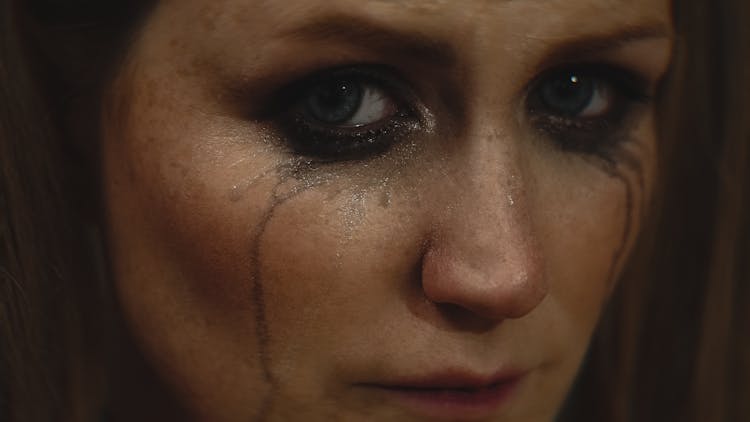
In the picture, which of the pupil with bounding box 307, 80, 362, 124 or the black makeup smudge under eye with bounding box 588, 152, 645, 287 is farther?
the black makeup smudge under eye with bounding box 588, 152, 645, 287

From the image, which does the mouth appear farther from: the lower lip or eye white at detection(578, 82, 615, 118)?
eye white at detection(578, 82, 615, 118)

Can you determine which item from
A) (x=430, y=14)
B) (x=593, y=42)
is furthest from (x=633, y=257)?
(x=430, y=14)

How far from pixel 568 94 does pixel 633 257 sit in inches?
14.2

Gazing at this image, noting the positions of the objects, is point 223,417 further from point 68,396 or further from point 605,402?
point 605,402

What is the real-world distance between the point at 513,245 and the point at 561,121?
15 cm

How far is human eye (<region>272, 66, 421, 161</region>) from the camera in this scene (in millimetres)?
757

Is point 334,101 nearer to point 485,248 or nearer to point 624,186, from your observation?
point 485,248

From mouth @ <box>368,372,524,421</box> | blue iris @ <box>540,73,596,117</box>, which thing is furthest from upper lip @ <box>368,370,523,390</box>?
blue iris @ <box>540,73,596,117</box>

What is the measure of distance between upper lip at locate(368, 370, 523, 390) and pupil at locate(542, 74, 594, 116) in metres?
0.23

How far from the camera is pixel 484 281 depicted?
2.39 feet

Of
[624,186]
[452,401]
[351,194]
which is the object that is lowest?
[452,401]

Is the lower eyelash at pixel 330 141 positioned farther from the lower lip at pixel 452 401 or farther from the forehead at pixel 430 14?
the lower lip at pixel 452 401

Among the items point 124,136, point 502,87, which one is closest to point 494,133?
point 502,87

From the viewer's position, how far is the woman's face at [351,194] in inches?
28.8
